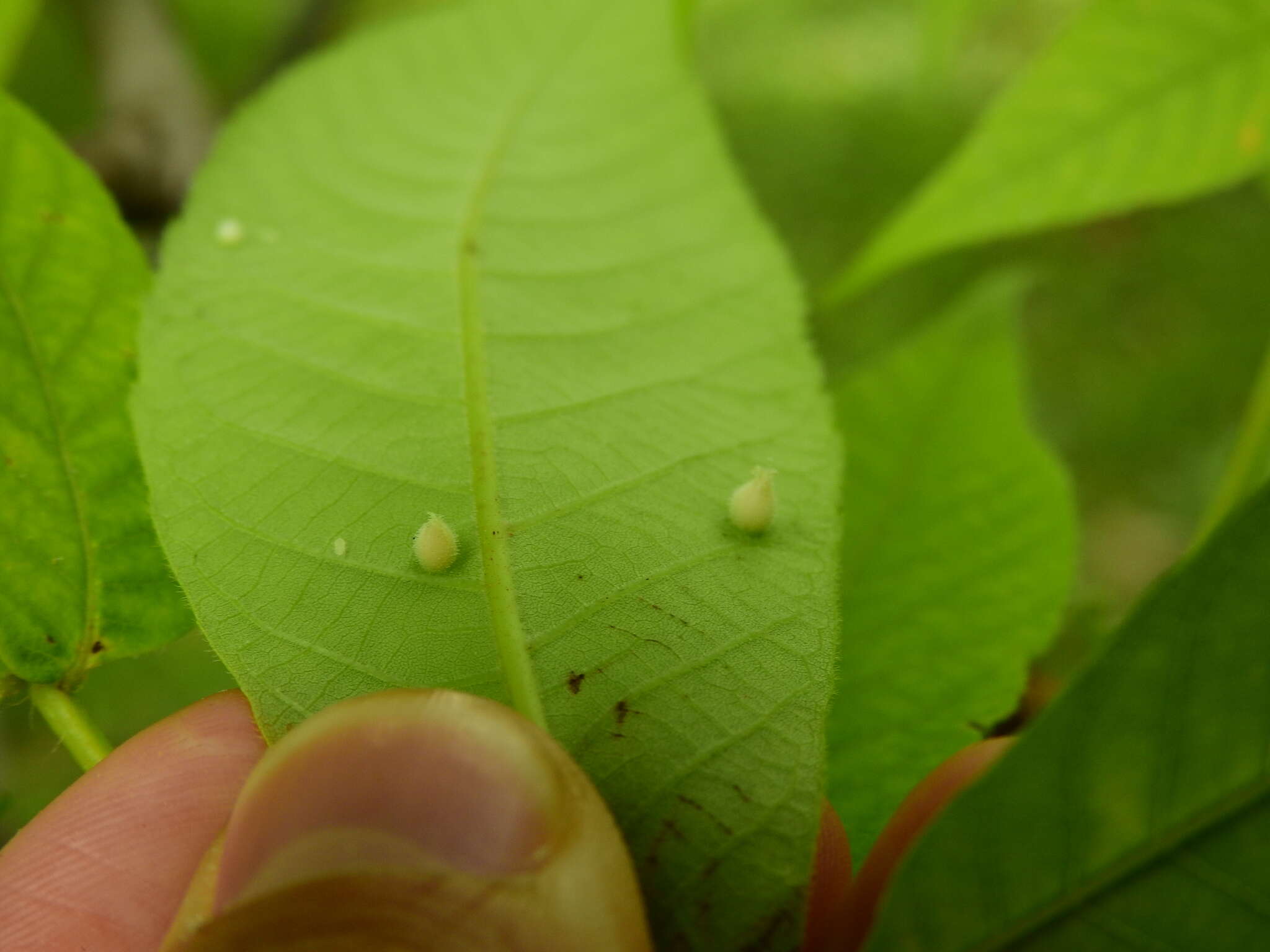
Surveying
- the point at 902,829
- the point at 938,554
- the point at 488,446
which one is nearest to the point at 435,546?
the point at 488,446

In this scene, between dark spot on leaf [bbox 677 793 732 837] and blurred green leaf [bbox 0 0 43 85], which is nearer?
dark spot on leaf [bbox 677 793 732 837]

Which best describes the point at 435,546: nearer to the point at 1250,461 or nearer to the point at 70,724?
the point at 70,724

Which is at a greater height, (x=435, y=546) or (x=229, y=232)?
(x=229, y=232)

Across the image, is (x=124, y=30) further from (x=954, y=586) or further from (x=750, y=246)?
(x=954, y=586)

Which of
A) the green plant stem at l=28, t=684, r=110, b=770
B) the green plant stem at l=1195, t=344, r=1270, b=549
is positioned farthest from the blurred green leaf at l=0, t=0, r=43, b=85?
the green plant stem at l=1195, t=344, r=1270, b=549

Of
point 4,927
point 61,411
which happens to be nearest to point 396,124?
point 61,411

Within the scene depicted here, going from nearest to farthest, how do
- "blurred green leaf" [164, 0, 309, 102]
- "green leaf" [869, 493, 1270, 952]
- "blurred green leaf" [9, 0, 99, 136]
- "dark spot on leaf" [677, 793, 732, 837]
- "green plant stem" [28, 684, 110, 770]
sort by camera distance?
"green leaf" [869, 493, 1270, 952]
"dark spot on leaf" [677, 793, 732, 837]
"green plant stem" [28, 684, 110, 770]
"blurred green leaf" [9, 0, 99, 136]
"blurred green leaf" [164, 0, 309, 102]

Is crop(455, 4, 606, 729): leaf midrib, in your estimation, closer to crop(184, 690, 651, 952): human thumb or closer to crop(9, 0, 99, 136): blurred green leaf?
crop(184, 690, 651, 952): human thumb
